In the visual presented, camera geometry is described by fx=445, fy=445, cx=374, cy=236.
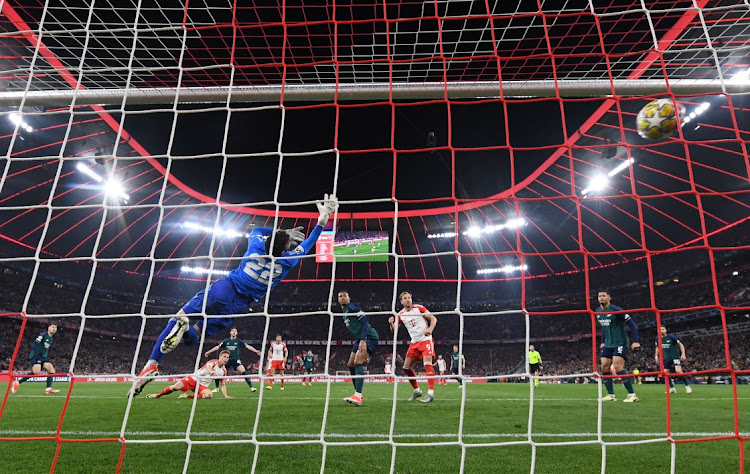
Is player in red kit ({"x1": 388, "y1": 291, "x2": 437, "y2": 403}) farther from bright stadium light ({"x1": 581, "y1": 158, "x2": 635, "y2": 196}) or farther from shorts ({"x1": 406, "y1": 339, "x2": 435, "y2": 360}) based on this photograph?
bright stadium light ({"x1": 581, "y1": 158, "x2": 635, "y2": 196})

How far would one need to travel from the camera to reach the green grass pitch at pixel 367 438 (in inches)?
102

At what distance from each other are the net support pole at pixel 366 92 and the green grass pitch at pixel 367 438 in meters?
2.64

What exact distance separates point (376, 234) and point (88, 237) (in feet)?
44.4

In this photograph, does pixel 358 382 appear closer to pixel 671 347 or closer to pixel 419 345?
pixel 419 345

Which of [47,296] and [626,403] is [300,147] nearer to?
[626,403]

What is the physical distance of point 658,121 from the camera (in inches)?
191

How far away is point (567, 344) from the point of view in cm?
2848

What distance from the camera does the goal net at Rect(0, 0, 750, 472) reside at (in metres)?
3.06

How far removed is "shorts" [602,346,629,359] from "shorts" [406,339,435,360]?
258cm

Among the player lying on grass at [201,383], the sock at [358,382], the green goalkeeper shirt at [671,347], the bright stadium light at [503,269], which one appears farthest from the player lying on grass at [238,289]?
the bright stadium light at [503,269]

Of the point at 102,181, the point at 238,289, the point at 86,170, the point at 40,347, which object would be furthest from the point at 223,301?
the point at 102,181

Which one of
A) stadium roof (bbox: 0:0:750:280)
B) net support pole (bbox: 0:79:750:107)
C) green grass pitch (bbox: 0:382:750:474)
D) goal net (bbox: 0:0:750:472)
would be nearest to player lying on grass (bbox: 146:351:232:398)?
goal net (bbox: 0:0:750:472)

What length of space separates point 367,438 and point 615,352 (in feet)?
15.3

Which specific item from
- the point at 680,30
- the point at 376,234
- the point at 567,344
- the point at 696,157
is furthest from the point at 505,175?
the point at 567,344
